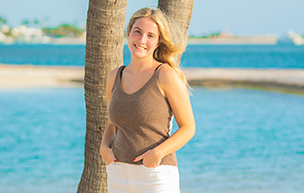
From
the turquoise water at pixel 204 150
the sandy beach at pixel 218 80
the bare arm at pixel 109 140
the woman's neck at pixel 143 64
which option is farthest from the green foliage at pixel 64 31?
the woman's neck at pixel 143 64

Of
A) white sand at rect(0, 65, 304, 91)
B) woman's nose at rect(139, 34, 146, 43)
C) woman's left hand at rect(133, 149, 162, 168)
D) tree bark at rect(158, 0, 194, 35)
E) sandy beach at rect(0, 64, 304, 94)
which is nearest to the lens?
woman's left hand at rect(133, 149, 162, 168)

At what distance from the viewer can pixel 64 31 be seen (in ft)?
500

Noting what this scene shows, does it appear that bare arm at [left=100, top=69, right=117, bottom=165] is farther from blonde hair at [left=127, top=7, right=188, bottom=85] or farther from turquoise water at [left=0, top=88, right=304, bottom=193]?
turquoise water at [left=0, top=88, right=304, bottom=193]

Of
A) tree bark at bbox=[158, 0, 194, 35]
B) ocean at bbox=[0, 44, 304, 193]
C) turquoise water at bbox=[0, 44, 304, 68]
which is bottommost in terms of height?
turquoise water at bbox=[0, 44, 304, 68]

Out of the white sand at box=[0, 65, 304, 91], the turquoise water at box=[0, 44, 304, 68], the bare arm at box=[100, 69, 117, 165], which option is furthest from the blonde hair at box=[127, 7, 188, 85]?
Result: the turquoise water at box=[0, 44, 304, 68]

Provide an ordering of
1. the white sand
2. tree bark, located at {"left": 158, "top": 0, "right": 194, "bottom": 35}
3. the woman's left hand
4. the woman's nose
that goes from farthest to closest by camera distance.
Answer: the white sand, tree bark, located at {"left": 158, "top": 0, "right": 194, "bottom": 35}, the woman's nose, the woman's left hand

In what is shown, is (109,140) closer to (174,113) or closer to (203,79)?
(174,113)

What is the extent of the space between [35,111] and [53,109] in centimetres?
76

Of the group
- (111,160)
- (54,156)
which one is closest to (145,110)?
(111,160)

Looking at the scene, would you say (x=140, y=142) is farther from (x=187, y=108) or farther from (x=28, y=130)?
(x=28, y=130)

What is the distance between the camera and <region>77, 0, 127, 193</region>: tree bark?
316 cm

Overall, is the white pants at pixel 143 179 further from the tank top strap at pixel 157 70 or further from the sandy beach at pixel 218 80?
the sandy beach at pixel 218 80

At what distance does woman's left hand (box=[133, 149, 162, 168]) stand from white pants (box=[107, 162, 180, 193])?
0.03m

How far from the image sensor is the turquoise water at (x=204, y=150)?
6.42m
